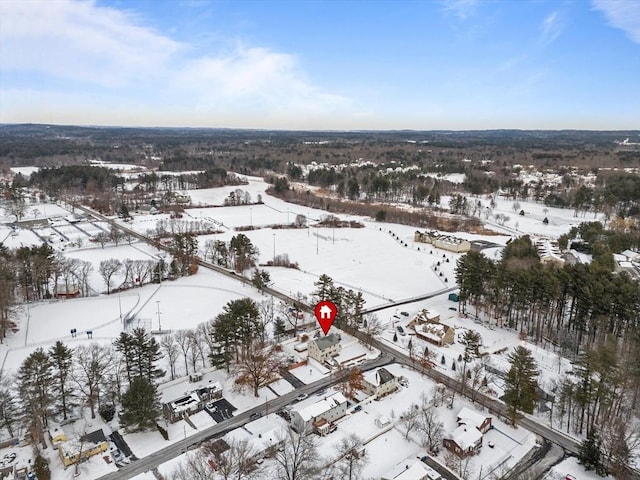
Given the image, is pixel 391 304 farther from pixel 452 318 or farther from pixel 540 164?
pixel 540 164

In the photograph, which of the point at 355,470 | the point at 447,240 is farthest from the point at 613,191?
the point at 355,470

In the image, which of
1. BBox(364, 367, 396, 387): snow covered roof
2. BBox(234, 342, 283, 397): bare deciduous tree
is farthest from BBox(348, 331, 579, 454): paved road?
BBox(234, 342, 283, 397): bare deciduous tree

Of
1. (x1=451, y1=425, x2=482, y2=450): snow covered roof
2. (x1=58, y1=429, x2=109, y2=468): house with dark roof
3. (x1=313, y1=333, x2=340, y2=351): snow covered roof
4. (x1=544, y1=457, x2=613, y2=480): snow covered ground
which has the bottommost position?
(x1=544, y1=457, x2=613, y2=480): snow covered ground

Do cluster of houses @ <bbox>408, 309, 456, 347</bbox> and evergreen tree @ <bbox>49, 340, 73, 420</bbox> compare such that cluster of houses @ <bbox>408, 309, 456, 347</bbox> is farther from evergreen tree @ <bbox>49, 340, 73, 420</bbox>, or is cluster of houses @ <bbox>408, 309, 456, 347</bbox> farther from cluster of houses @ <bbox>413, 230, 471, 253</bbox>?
cluster of houses @ <bbox>413, 230, 471, 253</bbox>

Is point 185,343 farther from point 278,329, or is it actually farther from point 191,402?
point 191,402

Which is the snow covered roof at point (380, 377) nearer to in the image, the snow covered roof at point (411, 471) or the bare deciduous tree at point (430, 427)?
the bare deciduous tree at point (430, 427)

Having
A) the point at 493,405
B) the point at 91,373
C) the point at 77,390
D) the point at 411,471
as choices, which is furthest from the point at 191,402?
the point at 493,405

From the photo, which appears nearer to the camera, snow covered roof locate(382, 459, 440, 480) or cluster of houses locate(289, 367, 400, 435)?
snow covered roof locate(382, 459, 440, 480)
